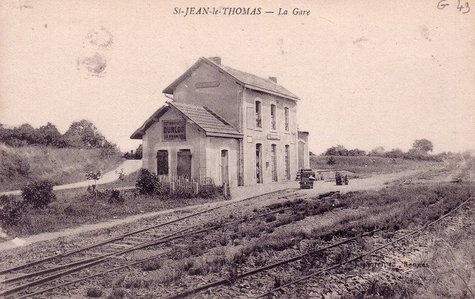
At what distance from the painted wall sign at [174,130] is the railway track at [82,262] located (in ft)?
26.1

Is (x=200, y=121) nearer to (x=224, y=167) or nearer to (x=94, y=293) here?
(x=224, y=167)

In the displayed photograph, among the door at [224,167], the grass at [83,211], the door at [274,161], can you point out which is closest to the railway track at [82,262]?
the grass at [83,211]

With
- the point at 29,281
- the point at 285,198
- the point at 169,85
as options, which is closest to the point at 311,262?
the point at 29,281

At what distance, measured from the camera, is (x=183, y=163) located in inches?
746

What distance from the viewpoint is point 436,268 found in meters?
7.22

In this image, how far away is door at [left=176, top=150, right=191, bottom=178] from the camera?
18797 mm

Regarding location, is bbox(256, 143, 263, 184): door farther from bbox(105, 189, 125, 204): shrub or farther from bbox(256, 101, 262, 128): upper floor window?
bbox(105, 189, 125, 204): shrub

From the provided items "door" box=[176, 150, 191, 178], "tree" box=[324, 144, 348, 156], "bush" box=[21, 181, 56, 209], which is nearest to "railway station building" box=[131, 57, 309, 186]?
"door" box=[176, 150, 191, 178]

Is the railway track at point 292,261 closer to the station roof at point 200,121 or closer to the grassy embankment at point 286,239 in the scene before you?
the grassy embankment at point 286,239

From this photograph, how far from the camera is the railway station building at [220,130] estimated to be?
61.6ft

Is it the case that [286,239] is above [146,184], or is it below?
below

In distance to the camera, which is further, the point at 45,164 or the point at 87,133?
the point at 87,133

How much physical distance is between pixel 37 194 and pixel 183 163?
6.90 m

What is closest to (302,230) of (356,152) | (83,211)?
(83,211)
